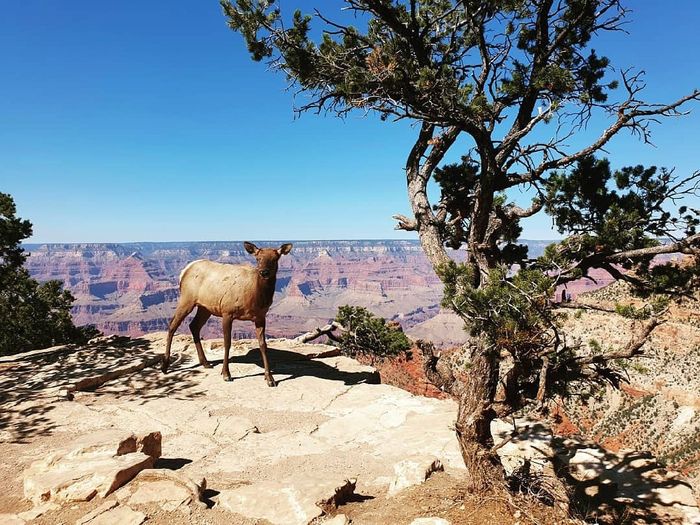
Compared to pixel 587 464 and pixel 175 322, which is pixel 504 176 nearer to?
pixel 587 464

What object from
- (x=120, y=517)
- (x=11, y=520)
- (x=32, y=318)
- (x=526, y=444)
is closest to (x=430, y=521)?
(x=120, y=517)

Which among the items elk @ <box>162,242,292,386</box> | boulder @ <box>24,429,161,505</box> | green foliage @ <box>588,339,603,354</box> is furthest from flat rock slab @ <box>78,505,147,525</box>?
elk @ <box>162,242,292,386</box>

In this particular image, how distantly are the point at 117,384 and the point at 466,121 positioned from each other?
10922 mm

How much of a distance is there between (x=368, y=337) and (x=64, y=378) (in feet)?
43.2

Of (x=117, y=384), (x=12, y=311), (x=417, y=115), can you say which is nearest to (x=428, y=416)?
(x=417, y=115)

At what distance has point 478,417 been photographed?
596cm

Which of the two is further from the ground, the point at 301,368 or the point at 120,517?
the point at 120,517

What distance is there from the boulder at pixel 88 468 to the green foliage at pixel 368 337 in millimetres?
14864

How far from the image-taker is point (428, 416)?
9.86 metres

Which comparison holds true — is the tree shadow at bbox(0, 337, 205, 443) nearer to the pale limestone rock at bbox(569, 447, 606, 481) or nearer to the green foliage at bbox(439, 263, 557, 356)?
the green foliage at bbox(439, 263, 557, 356)

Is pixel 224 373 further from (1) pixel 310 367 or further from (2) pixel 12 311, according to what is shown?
(2) pixel 12 311

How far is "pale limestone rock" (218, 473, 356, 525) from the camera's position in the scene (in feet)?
15.8

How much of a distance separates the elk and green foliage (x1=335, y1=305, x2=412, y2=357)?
9.58 meters

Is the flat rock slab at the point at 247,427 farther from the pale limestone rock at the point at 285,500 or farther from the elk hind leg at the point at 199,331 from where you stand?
the elk hind leg at the point at 199,331
